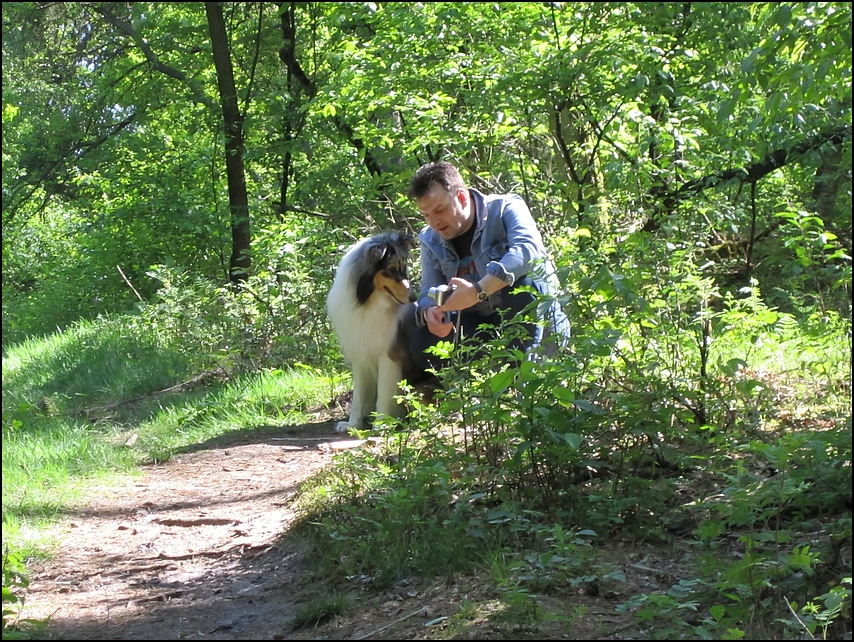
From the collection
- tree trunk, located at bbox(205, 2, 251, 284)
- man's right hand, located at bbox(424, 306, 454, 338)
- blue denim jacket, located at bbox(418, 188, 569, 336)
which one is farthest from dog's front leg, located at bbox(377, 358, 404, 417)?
tree trunk, located at bbox(205, 2, 251, 284)

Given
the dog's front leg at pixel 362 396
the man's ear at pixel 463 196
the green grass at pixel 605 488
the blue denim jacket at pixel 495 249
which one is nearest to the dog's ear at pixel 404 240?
the blue denim jacket at pixel 495 249

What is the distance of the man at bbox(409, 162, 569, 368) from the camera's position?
494 cm

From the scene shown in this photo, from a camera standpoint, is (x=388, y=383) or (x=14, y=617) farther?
(x=388, y=383)

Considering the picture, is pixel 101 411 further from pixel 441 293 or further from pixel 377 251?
pixel 441 293

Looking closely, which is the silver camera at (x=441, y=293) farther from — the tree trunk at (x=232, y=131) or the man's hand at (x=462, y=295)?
the tree trunk at (x=232, y=131)

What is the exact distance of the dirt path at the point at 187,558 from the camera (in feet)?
11.3

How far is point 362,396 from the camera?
6234mm

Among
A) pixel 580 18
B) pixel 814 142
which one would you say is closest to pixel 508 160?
pixel 580 18

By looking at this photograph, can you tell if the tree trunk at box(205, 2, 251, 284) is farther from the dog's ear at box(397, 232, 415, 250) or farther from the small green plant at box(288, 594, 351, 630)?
the small green plant at box(288, 594, 351, 630)

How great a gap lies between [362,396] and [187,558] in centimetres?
220

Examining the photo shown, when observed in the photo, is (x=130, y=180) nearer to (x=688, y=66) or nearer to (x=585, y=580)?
(x=688, y=66)

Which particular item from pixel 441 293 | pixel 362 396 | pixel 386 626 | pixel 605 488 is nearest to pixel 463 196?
pixel 441 293

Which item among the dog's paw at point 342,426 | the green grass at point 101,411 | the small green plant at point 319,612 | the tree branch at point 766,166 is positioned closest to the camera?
the small green plant at point 319,612

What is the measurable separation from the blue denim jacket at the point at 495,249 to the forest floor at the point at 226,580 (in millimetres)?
1247
